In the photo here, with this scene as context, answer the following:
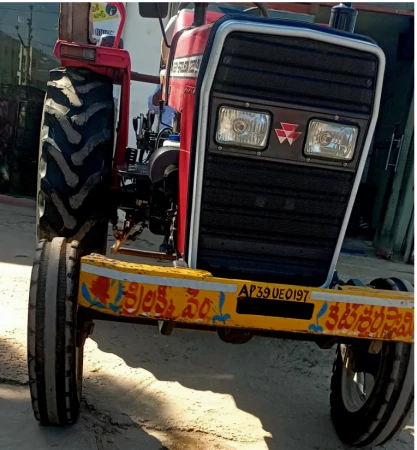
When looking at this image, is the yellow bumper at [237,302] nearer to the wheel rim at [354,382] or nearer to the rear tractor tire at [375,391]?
the rear tractor tire at [375,391]

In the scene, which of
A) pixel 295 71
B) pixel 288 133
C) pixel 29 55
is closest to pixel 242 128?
pixel 288 133

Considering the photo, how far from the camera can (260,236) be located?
2.18 meters

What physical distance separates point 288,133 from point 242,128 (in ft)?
0.59

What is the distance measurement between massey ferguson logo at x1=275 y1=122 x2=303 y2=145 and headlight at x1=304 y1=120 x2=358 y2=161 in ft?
0.18

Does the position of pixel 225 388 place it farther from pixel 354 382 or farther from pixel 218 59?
pixel 218 59

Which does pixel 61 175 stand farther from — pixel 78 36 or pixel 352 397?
pixel 352 397

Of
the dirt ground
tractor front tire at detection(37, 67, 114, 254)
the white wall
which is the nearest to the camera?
the dirt ground

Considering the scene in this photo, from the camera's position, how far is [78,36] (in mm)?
3178

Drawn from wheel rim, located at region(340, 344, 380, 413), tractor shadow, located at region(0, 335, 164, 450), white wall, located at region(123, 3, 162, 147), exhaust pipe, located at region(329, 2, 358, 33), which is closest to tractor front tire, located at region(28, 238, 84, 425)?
tractor shadow, located at region(0, 335, 164, 450)

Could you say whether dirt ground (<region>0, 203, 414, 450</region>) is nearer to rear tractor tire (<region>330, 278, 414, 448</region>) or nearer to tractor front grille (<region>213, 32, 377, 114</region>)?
rear tractor tire (<region>330, 278, 414, 448</region>)

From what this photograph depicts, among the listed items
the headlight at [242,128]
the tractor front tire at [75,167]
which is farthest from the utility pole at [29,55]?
the headlight at [242,128]

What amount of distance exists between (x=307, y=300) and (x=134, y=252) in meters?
1.80

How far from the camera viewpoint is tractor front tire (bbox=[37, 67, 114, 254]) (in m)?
2.55

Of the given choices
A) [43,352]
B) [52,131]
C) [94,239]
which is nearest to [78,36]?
[52,131]
